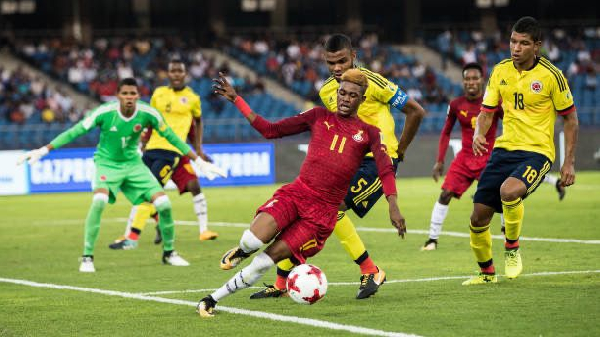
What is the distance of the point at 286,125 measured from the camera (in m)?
8.83

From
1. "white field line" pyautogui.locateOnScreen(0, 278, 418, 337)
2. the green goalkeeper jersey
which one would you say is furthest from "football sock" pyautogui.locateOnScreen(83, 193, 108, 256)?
"white field line" pyautogui.locateOnScreen(0, 278, 418, 337)

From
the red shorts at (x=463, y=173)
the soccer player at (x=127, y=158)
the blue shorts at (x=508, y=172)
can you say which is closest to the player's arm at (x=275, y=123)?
the blue shorts at (x=508, y=172)

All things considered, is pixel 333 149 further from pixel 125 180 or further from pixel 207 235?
pixel 207 235

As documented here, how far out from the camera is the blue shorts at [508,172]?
971cm

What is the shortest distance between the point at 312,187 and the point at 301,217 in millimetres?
280

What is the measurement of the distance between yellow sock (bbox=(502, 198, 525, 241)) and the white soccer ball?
218 cm

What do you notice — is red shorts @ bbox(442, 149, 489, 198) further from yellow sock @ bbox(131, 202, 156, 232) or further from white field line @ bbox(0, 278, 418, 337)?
white field line @ bbox(0, 278, 418, 337)

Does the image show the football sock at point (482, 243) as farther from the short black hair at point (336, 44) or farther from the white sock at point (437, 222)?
the white sock at point (437, 222)

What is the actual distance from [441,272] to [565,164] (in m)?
1.99

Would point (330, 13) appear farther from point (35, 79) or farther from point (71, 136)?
point (71, 136)

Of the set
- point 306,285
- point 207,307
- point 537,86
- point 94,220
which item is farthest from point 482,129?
point 94,220

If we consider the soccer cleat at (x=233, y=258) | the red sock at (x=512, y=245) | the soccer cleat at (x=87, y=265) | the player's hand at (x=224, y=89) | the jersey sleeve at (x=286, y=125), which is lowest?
the soccer cleat at (x=87, y=265)

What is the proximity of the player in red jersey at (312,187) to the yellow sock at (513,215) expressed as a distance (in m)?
1.65

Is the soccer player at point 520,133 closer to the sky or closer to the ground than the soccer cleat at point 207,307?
closer to the sky
